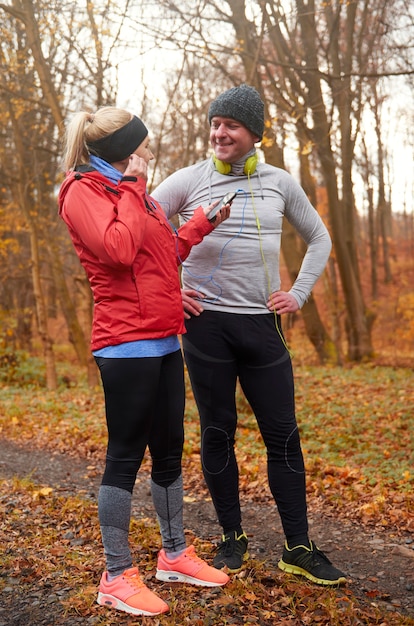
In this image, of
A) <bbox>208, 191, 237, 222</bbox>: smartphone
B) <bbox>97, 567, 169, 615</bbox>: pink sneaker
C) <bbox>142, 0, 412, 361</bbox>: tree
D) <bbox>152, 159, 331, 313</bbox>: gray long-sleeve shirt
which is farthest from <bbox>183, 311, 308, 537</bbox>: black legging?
<bbox>142, 0, 412, 361</bbox>: tree

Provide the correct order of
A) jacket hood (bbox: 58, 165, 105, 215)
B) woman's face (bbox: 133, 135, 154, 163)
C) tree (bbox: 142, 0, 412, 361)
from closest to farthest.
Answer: jacket hood (bbox: 58, 165, 105, 215), woman's face (bbox: 133, 135, 154, 163), tree (bbox: 142, 0, 412, 361)

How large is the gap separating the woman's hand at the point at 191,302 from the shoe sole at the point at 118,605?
4.57ft

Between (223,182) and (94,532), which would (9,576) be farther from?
(223,182)

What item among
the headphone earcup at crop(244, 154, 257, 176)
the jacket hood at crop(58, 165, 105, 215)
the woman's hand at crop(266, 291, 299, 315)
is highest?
the headphone earcup at crop(244, 154, 257, 176)

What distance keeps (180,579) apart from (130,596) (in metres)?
0.38

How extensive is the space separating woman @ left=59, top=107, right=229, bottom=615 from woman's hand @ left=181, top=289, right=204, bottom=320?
1.11 feet

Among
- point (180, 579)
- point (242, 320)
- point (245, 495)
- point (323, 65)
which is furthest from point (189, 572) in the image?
point (323, 65)

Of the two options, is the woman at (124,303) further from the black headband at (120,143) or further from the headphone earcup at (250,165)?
the headphone earcup at (250,165)

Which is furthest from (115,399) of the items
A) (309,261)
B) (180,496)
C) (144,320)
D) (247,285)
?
(309,261)

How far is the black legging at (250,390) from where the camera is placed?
3350 mm

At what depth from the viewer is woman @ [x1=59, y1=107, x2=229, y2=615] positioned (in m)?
2.78

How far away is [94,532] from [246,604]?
4.70ft

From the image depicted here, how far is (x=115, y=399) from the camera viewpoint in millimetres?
2875

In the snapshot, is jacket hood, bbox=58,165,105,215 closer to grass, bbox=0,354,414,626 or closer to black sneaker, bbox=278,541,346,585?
grass, bbox=0,354,414,626
